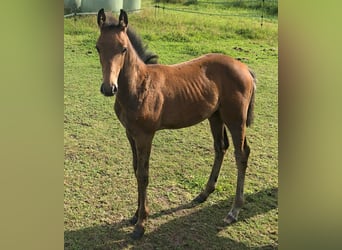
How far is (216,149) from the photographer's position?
2195 millimetres

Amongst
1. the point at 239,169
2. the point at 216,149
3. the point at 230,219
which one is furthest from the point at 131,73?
the point at 230,219

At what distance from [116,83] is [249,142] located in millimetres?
851

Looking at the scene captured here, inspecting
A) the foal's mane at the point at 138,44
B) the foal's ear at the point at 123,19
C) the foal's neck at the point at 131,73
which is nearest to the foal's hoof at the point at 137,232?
the foal's neck at the point at 131,73

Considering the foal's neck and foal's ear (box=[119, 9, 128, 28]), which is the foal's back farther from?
foal's ear (box=[119, 9, 128, 28])

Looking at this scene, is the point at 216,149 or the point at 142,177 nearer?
the point at 142,177

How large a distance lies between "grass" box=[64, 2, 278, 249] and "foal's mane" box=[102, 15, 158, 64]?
5.2 inches

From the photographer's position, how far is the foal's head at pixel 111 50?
1.77 m

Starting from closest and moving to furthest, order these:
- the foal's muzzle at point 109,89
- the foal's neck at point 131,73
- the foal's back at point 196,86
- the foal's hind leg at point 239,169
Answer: the foal's muzzle at point 109,89 → the foal's neck at point 131,73 → the foal's back at point 196,86 → the foal's hind leg at point 239,169

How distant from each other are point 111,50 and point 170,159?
69cm

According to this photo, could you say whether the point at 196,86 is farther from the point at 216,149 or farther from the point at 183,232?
the point at 183,232

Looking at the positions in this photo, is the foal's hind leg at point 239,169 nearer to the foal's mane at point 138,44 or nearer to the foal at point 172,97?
the foal at point 172,97
